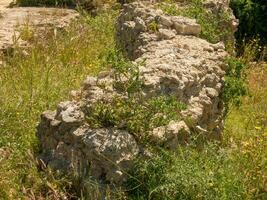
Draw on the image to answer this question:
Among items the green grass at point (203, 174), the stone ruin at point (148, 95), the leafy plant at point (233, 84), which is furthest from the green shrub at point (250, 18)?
the green grass at point (203, 174)

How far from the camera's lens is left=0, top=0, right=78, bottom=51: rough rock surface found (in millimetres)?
9501

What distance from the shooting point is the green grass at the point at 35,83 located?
5348 millimetres

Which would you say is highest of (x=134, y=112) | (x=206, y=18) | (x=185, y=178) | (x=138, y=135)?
(x=206, y=18)

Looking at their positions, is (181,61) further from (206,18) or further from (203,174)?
(206,18)

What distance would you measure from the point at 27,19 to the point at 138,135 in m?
5.56

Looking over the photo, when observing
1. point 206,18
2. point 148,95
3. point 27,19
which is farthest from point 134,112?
point 27,19

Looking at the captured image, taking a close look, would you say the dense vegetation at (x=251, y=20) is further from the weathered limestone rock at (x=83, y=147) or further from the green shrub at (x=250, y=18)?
the weathered limestone rock at (x=83, y=147)

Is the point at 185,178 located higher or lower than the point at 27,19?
lower

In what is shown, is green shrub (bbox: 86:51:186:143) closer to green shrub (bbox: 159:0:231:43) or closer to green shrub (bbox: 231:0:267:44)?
green shrub (bbox: 159:0:231:43)

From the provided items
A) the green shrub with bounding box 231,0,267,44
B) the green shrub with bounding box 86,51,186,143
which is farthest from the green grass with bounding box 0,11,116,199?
the green shrub with bounding box 231,0,267,44

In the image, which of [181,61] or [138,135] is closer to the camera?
[138,135]

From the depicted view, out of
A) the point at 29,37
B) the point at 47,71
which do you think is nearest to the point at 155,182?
the point at 47,71

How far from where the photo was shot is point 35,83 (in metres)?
7.02

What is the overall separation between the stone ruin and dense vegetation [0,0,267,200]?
123mm
